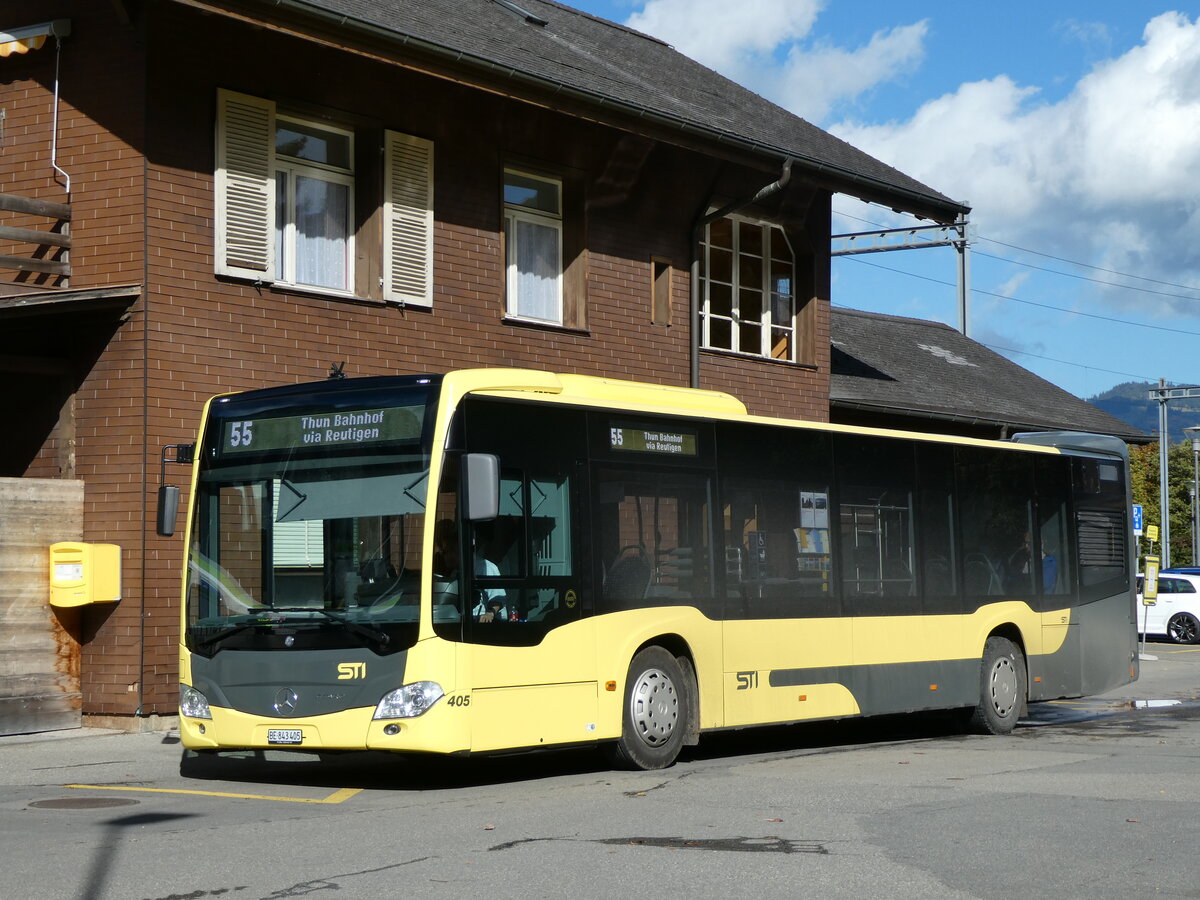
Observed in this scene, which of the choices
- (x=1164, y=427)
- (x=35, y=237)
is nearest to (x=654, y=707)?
(x=35, y=237)

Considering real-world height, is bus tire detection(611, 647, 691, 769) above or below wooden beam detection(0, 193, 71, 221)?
below

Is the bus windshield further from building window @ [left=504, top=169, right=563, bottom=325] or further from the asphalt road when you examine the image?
building window @ [left=504, top=169, right=563, bottom=325]

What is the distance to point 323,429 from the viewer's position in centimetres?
1143

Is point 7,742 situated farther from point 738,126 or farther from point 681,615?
point 738,126

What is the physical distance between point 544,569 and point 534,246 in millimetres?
9186

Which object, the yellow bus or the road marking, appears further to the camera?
the yellow bus

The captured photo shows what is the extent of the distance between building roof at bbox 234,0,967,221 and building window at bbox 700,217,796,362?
1.41 meters

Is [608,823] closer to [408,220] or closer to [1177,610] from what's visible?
[408,220]

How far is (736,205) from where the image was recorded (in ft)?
72.8

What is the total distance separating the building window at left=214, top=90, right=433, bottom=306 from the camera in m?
16.6

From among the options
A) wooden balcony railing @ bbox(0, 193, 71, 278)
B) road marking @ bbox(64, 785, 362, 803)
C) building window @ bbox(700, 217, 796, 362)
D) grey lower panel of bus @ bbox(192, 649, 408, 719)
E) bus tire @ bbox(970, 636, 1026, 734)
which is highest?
building window @ bbox(700, 217, 796, 362)

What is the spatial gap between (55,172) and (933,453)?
29.1 ft

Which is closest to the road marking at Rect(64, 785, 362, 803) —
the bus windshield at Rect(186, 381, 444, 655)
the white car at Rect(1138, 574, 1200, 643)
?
the bus windshield at Rect(186, 381, 444, 655)

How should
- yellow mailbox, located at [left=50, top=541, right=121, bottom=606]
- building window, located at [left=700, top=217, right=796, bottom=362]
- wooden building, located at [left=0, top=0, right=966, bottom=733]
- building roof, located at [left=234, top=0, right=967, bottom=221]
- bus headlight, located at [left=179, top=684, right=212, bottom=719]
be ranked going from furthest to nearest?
building window, located at [left=700, top=217, right=796, bottom=362]
building roof, located at [left=234, top=0, right=967, bottom=221]
wooden building, located at [left=0, top=0, right=966, bottom=733]
yellow mailbox, located at [left=50, top=541, right=121, bottom=606]
bus headlight, located at [left=179, top=684, right=212, bottom=719]
